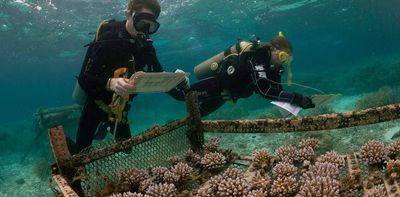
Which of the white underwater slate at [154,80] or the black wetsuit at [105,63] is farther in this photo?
the black wetsuit at [105,63]

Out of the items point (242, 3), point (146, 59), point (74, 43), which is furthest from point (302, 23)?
point (146, 59)

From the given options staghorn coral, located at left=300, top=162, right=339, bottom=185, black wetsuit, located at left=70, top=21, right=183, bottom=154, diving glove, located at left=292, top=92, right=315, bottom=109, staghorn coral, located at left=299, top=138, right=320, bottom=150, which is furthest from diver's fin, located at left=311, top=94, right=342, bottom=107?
black wetsuit, located at left=70, top=21, right=183, bottom=154

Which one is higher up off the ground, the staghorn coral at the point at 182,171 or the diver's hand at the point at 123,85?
the diver's hand at the point at 123,85

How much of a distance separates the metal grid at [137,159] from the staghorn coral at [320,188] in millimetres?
2408

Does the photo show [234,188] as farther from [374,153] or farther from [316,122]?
[374,153]

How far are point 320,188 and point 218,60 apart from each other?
17.7 ft

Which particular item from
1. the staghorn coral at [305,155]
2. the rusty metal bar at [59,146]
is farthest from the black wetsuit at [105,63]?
the staghorn coral at [305,155]

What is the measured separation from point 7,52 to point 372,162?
42.5 m

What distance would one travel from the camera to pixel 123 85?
4902 mm

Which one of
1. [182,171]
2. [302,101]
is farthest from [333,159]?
[302,101]

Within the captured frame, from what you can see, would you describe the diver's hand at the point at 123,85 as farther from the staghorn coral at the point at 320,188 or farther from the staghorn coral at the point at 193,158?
the staghorn coral at the point at 320,188

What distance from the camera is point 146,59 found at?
23.0 ft

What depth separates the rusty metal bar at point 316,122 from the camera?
13.5ft

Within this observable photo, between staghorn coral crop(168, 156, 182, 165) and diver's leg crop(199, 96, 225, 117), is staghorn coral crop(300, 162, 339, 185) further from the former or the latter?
diver's leg crop(199, 96, 225, 117)
